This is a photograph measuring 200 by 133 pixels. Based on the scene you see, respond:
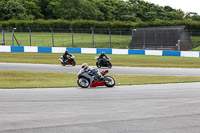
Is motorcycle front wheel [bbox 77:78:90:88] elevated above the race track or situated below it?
above

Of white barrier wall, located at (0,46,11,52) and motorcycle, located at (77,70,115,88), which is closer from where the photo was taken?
motorcycle, located at (77,70,115,88)

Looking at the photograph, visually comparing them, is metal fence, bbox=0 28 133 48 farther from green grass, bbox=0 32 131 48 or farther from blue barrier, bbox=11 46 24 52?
blue barrier, bbox=11 46 24 52

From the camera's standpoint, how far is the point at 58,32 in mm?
42781

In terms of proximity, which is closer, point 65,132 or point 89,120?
point 65,132

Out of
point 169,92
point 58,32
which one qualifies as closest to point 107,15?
point 58,32

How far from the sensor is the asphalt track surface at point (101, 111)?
24.0ft

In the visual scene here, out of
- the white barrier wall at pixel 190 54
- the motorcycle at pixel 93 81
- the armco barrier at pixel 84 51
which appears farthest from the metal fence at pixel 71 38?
the motorcycle at pixel 93 81

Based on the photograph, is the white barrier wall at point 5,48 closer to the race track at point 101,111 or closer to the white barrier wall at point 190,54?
the white barrier wall at point 190,54

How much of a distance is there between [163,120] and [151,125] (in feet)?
1.95

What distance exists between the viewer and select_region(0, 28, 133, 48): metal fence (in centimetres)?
4138

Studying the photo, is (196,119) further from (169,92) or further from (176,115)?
(169,92)

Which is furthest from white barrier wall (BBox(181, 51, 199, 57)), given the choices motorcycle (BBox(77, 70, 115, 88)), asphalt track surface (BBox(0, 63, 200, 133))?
asphalt track surface (BBox(0, 63, 200, 133))

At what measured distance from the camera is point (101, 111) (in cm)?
912

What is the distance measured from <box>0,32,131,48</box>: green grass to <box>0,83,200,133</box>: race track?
29012mm
